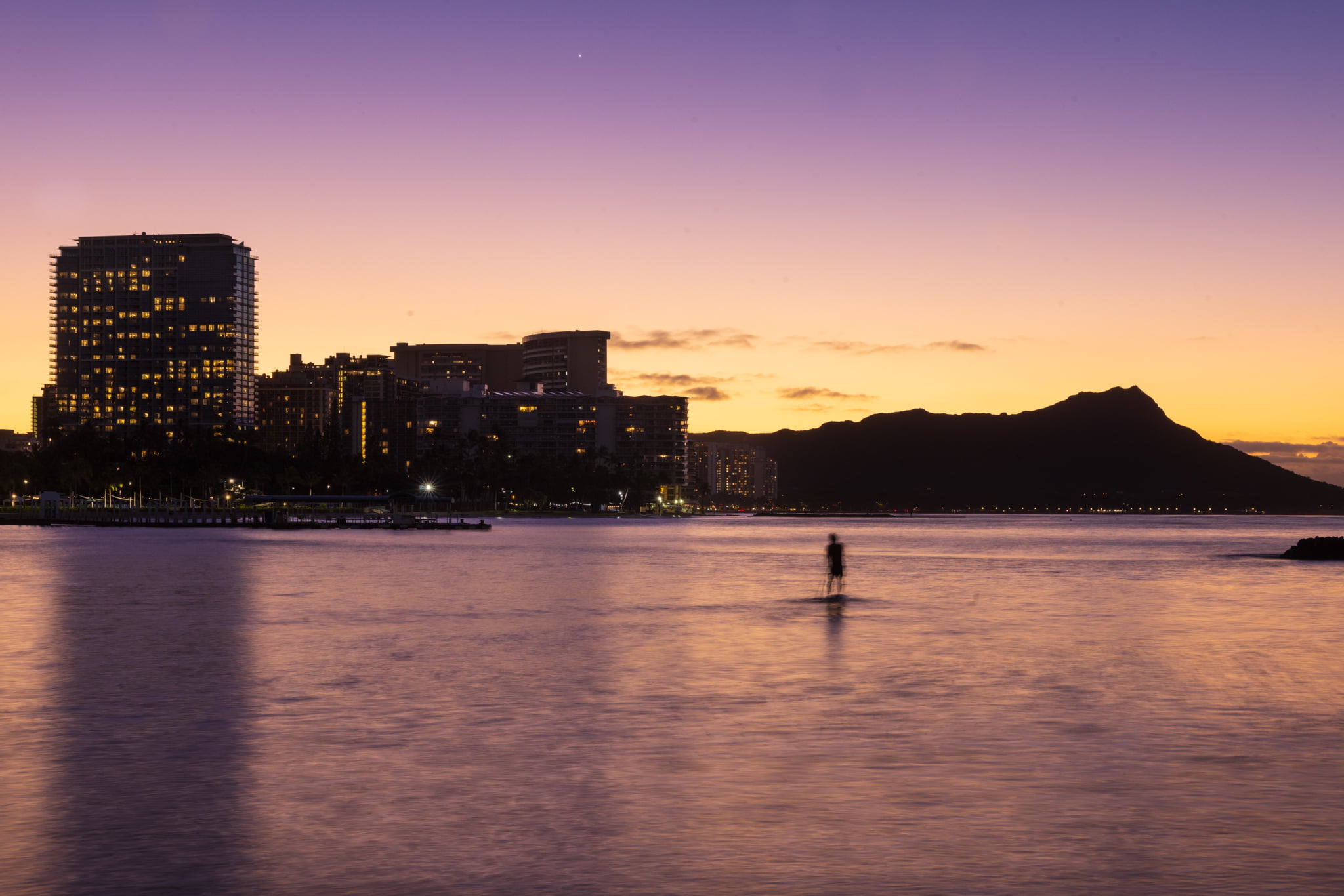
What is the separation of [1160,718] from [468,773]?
36.1 feet

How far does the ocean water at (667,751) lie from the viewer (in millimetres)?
11500

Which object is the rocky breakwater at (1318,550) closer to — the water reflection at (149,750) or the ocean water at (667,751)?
the ocean water at (667,751)

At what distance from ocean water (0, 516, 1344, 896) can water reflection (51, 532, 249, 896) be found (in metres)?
0.08

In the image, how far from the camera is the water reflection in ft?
37.7

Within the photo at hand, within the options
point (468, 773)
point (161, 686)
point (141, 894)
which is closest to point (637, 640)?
point (161, 686)

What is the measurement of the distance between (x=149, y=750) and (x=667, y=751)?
22.4 feet

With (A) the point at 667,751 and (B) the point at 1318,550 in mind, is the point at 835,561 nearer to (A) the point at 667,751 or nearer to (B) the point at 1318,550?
(A) the point at 667,751

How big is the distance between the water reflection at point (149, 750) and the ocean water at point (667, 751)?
8cm

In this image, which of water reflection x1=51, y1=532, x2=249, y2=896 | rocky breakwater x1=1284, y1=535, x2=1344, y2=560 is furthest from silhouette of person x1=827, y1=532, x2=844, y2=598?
rocky breakwater x1=1284, y1=535, x2=1344, y2=560

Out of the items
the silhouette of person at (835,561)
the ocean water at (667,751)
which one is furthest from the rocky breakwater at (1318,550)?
the ocean water at (667,751)

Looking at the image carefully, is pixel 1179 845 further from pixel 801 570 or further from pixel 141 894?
pixel 801 570

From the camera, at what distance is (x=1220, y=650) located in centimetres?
3142

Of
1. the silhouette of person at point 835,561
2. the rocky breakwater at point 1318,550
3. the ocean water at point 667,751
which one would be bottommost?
the rocky breakwater at point 1318,550

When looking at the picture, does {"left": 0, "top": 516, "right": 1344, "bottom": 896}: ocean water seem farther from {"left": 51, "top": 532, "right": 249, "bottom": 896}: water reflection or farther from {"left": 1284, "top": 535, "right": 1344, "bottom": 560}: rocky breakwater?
{"left": 1284, "top": 535, "right": 1344, "bottom": 560}: rocky breakwater
